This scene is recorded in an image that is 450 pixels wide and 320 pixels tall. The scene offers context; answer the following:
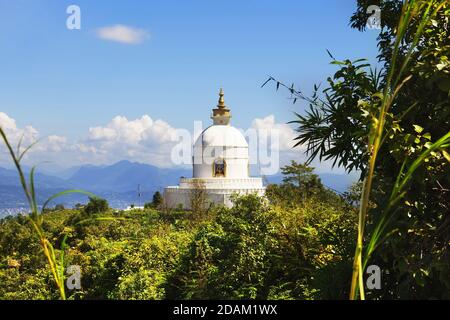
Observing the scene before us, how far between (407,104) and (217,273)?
441cm

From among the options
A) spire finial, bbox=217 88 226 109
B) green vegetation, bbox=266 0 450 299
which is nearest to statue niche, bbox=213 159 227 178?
spire finial, bbox=217 88 226 109

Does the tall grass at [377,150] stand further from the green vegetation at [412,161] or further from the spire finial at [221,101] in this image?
the spire finial at [221,101]

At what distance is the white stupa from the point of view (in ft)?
98.9

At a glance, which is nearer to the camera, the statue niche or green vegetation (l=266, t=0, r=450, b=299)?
green vegetation (l=266, t=0, r=450, b=299)

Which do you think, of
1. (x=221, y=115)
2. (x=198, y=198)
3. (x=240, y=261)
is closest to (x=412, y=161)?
(x=240, y=261)

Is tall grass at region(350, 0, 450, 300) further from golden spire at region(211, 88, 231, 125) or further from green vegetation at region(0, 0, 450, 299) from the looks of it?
golden spire at region(211, 88, 231, 125)

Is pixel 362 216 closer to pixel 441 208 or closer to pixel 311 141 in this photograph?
pixel 441 208

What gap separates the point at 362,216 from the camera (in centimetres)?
207

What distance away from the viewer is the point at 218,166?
108 ft

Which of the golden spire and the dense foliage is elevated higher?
the golden spire

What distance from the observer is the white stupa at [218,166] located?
98.9 feet

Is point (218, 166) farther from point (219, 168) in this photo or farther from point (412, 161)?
point (412, 161)

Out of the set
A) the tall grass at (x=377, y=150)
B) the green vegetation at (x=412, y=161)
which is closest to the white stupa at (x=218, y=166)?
the green vegetation at (x=412, y=161)
